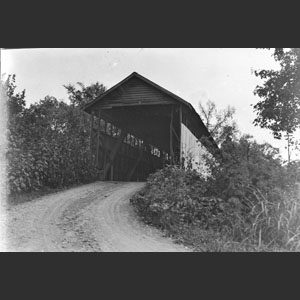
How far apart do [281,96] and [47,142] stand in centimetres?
629

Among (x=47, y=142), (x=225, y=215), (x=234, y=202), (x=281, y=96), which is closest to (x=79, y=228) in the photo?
(x=225, y=215)

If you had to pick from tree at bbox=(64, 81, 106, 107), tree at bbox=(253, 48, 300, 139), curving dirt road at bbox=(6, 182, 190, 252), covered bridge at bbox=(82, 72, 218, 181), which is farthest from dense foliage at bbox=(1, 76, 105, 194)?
tree at bbox=(253, 48, 300, 139)

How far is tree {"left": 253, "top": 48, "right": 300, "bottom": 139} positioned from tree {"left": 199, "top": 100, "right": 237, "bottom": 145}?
58cm

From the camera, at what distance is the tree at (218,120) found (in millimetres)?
6652

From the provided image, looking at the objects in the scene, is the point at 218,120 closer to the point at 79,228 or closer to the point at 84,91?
the point at 84,91

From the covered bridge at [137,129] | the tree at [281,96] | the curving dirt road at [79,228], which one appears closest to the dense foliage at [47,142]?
the covered bridge at [137,129]

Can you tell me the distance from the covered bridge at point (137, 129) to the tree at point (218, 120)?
454 millimetres

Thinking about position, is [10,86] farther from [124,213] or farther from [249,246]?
[249,246]

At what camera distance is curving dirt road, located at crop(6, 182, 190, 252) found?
5.36 m

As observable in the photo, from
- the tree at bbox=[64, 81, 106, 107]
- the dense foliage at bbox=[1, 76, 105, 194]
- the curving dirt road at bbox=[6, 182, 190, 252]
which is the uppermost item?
the tree at bbox=[64, 81, 106, 107]

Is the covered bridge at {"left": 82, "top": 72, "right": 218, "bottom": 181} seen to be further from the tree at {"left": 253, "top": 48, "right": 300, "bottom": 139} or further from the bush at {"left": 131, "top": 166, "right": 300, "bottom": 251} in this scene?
the bush at {"left": 131, "top": 166, "right": 300, "bottom": 251}

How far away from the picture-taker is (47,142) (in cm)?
878

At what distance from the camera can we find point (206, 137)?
813 cm

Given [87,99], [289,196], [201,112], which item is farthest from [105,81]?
[289,196]
